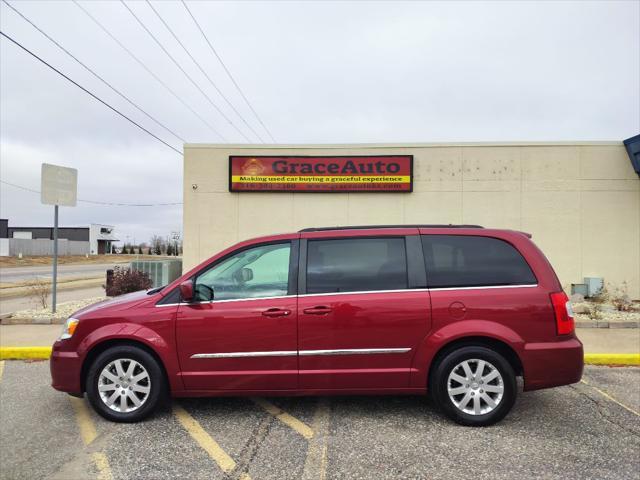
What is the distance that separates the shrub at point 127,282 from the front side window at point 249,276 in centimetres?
821

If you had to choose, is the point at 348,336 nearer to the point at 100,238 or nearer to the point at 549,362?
the point at 549,362

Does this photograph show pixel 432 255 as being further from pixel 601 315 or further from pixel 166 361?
pixel 601 315

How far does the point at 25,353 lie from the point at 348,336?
5.53 meters

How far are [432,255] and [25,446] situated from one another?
3852mm

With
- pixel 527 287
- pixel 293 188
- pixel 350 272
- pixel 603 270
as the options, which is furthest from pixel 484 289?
pixel 603 270

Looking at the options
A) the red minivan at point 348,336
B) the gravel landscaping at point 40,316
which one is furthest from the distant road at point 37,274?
the red minivan at point 348,336

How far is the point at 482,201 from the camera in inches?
460

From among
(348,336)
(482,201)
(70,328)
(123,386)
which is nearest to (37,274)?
(482,201)

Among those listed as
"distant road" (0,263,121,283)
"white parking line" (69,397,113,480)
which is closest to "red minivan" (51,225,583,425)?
"white parking line" (69,397,113,480)

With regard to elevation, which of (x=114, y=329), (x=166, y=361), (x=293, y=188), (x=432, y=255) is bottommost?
(x=166, y=361)

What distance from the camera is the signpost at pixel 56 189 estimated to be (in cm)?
970

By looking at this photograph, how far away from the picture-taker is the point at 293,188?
39.3 feet

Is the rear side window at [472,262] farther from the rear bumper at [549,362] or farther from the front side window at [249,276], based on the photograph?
the front side window at [249,276]

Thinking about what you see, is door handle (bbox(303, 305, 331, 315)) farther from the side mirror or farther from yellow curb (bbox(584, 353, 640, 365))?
yellow curb (bbox(584, 353, 640, 365))
